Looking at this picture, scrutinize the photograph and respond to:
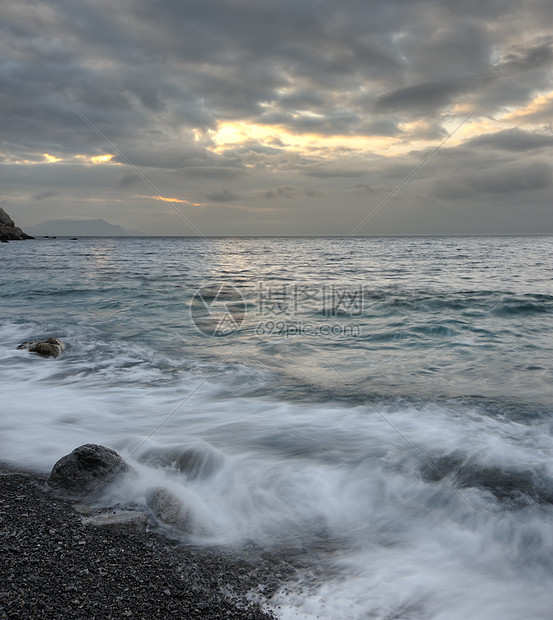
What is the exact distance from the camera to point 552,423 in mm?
5570

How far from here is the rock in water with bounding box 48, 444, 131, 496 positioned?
12.0 ft

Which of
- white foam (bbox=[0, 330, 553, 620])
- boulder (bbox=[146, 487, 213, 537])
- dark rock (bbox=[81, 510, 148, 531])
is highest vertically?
dark rock (bbox=[81, 510, 148, 531])

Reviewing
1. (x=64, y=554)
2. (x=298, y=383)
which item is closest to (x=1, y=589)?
(x=64, y=554)

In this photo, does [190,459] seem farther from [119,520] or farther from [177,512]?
[119,520]

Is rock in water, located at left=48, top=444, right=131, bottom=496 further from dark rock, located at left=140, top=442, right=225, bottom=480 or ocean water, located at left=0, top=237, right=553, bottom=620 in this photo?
dark rock, located at left=140, top=442, right=225, bottom=480

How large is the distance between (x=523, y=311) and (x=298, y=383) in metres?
10.0

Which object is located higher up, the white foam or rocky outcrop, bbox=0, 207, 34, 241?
rocky outcrop, bbox=0, 207, 34, 241

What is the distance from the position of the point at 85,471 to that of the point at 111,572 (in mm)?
1321

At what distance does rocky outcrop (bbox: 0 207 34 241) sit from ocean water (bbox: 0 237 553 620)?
3714 inches

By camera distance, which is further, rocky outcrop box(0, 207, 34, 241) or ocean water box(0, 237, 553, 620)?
Answer: rocky outcrop box(0, 207, 34, 241)

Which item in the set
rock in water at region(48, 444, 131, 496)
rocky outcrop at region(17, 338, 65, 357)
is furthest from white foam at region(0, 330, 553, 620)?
rocky outcrop at region(17, 338, 65, 357)

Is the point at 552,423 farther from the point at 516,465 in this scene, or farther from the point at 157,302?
the point at 157,302

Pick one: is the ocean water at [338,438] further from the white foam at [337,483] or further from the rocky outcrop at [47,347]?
the rocky outcrop at [47,347]

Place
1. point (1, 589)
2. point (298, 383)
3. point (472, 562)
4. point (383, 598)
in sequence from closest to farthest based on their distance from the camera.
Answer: point (1, 589), point (383, 598), point (472, 562), point (298, 383)
